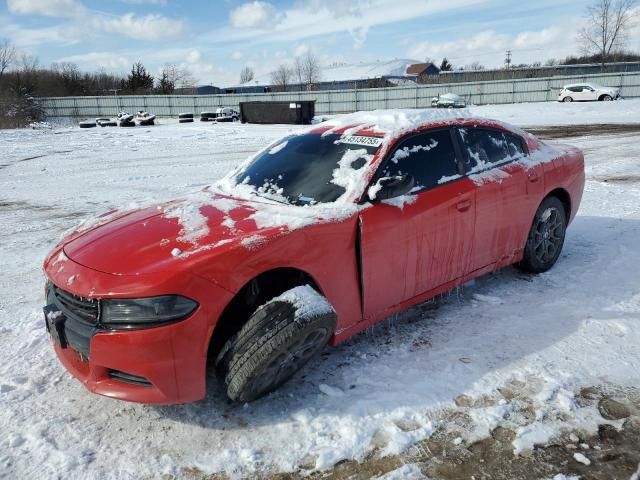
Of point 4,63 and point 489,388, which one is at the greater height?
point 4,63

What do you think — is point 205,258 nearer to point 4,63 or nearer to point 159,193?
point 159,193

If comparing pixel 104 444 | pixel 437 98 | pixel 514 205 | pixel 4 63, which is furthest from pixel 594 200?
pixel 4 63

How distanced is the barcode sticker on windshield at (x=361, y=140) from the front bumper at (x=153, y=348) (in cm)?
166

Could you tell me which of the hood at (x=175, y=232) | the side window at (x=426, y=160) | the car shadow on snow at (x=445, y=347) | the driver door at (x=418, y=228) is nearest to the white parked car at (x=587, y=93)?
the car shadow on snow at (x=445, y=347)

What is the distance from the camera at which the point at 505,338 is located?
11.9 ft

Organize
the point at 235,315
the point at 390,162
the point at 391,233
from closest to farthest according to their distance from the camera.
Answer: the point at 235,315
the point at 391,233
the point at 390,162

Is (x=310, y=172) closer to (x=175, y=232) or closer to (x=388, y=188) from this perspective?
(x=388, y=188)

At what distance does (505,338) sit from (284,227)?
1.86 meters

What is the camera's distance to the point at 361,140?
3748 mm

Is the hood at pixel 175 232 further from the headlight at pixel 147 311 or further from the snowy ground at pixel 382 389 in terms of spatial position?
the snowy ground at pixel 382 389

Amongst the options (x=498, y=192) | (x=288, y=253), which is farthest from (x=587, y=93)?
(x=288, y=253)

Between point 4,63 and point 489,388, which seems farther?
point 4,63

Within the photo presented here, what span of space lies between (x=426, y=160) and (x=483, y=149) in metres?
0.76

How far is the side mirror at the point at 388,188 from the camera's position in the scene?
10.8 feet
